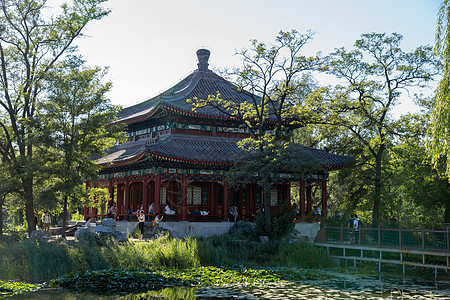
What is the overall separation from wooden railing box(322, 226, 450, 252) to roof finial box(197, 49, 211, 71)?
47.9 feet

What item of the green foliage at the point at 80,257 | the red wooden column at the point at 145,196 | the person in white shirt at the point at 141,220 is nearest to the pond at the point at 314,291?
the green foliage at the point at 80,257

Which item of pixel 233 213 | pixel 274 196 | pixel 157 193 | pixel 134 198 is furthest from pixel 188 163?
pixel 274 196

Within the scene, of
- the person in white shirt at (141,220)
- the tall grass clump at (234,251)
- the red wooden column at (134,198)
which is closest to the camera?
the tall grass clump at (234,251)

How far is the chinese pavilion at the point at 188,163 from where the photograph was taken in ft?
82.4

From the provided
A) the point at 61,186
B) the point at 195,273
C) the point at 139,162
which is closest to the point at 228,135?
the point at 139,162

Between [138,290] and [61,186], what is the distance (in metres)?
9.39

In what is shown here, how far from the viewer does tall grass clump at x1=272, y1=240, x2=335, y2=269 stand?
19625 millimetres

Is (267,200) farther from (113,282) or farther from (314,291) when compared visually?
(113,282)

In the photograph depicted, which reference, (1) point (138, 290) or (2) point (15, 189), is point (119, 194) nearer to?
(2) point (15, 189)

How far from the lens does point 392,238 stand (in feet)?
66.4

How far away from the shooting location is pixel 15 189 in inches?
901

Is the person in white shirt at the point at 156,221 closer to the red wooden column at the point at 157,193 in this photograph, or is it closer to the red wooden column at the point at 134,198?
the red wooden column at the point at 157,193

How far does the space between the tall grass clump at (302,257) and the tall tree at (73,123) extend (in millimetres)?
8970

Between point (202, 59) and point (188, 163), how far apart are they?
1013cm
